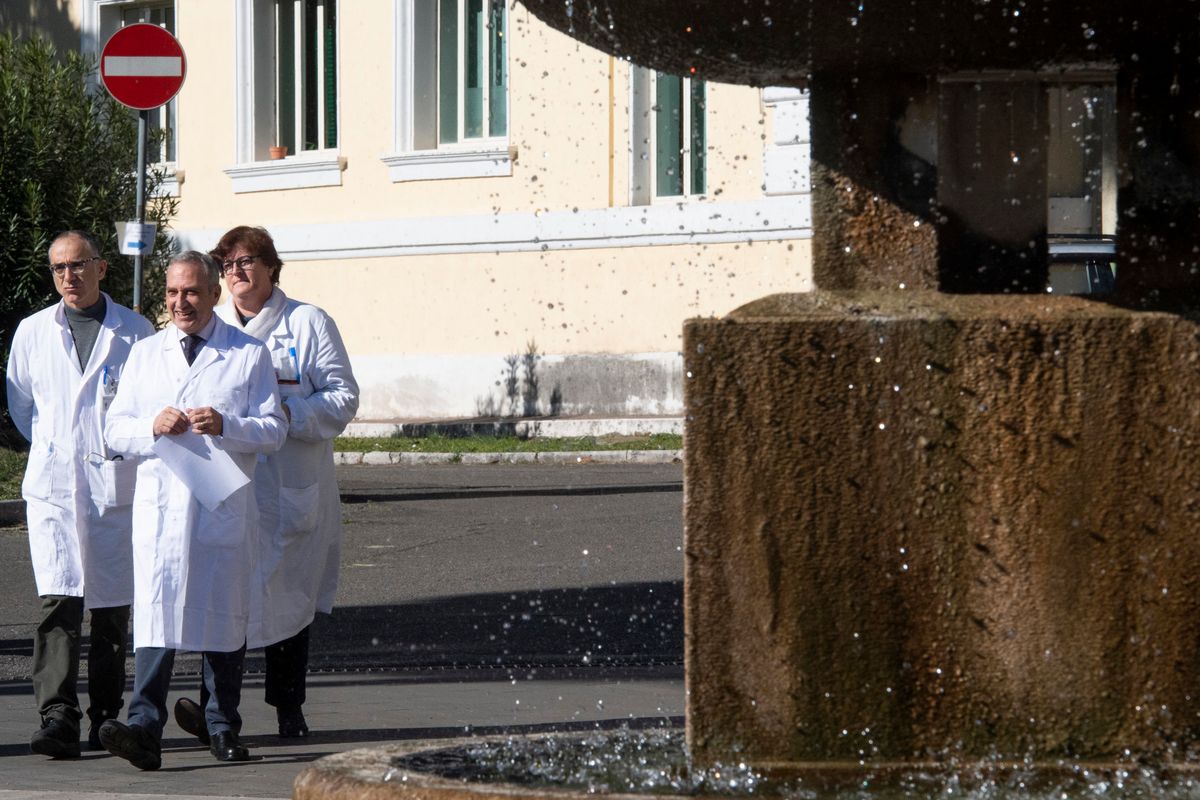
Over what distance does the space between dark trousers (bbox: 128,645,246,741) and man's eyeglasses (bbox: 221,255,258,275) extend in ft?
4.60

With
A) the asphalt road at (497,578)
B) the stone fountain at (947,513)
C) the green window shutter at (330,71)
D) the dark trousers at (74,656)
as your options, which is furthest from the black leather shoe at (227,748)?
the green window shutter at (330,71)

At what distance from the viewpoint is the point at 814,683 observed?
4652mm

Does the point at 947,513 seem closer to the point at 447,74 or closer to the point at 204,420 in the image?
the point at 204,420

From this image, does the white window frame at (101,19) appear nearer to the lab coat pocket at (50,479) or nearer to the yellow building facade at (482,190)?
the yellow building facade at (482,190)

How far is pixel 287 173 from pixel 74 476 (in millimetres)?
18288

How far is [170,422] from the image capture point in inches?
278

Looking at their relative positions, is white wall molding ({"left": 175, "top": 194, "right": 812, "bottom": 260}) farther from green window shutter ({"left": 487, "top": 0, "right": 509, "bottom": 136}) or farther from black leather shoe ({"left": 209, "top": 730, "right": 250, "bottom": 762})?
black leather shoe ({"left": 209, "top": 730, "right": 250, "bottom": 762})

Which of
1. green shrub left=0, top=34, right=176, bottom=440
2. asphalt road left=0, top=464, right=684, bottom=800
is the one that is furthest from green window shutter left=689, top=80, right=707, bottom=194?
green shrub left=0, top=34, right=176, bottom=440

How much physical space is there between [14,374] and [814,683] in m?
4.16

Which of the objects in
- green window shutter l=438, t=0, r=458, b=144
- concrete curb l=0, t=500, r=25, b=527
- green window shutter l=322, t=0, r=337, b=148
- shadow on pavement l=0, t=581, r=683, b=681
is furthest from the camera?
green window shutter l=322, t=0, r=337, b=148

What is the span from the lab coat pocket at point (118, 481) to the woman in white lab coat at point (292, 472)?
16.3 inches

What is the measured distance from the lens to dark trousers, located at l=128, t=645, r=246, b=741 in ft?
23.3

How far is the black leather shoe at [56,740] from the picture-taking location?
7316 mm

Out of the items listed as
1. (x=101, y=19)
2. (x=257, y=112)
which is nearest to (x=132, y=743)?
(x=257, y=112)
